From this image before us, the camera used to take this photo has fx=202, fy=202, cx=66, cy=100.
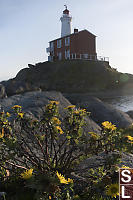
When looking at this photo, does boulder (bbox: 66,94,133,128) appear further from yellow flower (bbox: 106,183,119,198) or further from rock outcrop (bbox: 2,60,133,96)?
rock outcrop (bbox: 2,60,133,96)

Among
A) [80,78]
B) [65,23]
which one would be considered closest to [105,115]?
[80,78]

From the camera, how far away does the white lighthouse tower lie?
51062 millimetres

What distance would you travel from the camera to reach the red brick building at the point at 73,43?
162 ft

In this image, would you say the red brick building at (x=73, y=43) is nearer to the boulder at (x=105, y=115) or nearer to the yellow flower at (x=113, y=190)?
the boulder at (x=105, y=115)

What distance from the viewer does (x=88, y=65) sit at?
169 feet

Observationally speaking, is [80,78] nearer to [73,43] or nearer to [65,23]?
[73,43]

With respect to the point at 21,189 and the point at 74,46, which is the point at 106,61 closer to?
the point at 74,46

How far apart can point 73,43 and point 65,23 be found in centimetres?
676

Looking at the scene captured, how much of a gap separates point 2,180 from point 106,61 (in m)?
55.0

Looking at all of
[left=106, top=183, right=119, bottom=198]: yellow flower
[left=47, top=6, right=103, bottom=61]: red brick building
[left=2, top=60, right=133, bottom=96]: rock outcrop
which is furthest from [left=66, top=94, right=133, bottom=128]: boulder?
[left=47, top=6, right=103, bottom=61]: red brick building

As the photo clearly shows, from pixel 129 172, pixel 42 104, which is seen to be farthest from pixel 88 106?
pixel 129 172

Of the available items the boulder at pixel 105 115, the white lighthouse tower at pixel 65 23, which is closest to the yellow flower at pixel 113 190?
the boulder at pixel 105 115

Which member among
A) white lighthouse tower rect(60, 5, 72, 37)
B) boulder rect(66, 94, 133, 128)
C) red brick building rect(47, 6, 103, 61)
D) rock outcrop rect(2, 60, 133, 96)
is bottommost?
boulder rect(66, 94, 133, 128)

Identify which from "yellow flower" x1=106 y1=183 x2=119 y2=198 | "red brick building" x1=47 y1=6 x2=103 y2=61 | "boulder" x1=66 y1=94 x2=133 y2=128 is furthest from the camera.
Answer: "red brick building" x1=47 y1=6 x2=103 y2=61
